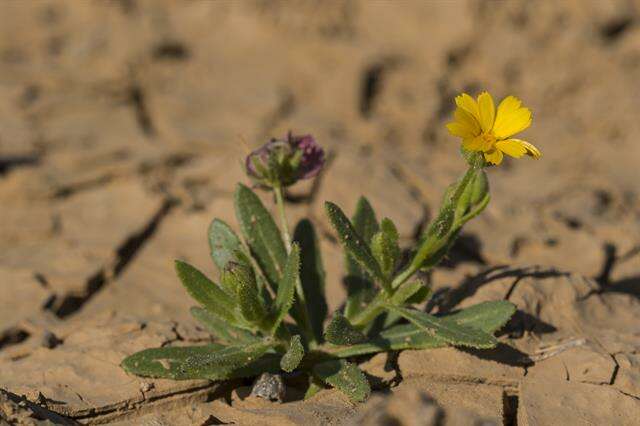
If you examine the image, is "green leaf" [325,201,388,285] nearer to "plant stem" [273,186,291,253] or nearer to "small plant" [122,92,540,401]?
"small plant" [122,92,540,401]

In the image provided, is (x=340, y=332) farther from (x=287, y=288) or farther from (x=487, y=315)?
(x=487, y=315)

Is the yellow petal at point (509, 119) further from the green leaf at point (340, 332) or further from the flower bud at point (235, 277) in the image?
the flower bud at point (235, 277)

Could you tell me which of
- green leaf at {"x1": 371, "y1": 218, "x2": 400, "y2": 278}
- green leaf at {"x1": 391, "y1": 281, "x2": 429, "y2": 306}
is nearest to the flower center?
green leaf at {"x1": 371, "y1": 218, "x2": 400, "y2": 278}

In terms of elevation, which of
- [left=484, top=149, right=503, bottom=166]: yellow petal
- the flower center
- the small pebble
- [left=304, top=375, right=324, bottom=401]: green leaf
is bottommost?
[left=304, top=375, right=324, bottom=401]: green leaf

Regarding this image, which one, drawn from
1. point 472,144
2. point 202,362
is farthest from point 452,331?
point 202,362

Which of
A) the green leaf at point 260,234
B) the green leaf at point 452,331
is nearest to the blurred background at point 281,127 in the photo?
the green leaf at point 260,234

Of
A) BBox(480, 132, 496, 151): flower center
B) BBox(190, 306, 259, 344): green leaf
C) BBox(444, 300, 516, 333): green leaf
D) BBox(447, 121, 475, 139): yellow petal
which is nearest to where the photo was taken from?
BBox(447, 121, 475, 139): yellow petal

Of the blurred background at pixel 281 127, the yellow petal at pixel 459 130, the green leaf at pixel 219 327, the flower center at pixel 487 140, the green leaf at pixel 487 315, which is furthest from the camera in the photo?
the blurred background at pixel 281 127
